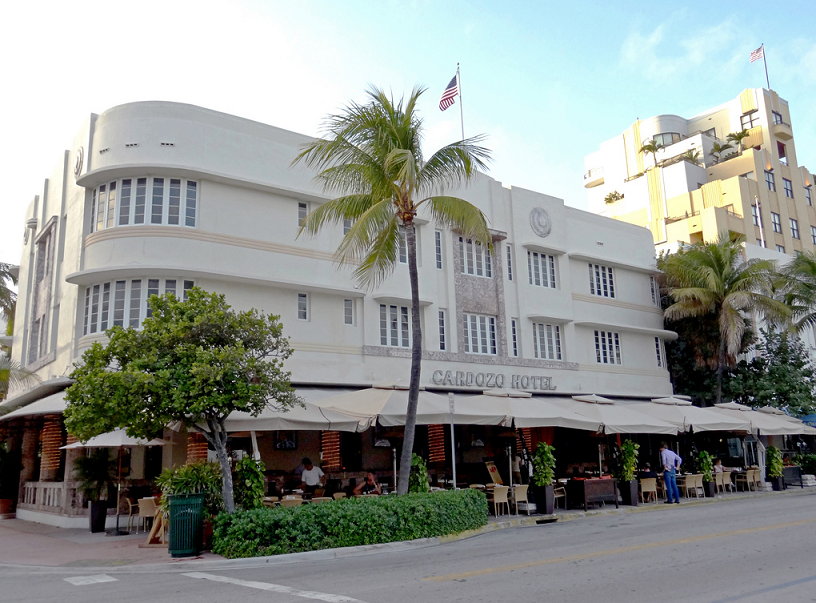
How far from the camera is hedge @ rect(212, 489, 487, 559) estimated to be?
1284 centimetres

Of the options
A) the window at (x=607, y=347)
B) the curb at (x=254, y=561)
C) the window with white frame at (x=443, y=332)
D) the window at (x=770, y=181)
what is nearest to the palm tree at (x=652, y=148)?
the window at (x=770, y=181)

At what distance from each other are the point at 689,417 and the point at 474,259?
9.19 metres

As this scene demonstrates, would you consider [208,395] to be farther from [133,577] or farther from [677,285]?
[677,285]

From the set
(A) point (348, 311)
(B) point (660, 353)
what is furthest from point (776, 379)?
(A) point (348, 311)

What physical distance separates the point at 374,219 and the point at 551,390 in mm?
14051

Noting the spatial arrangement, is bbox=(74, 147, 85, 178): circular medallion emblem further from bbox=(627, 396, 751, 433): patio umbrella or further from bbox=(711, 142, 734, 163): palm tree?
bbox=(711, 142, 734, 163): palm tree

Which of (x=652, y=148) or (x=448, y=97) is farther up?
(x=652, y=148)

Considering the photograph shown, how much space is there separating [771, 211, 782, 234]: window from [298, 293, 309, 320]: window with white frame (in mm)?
32159

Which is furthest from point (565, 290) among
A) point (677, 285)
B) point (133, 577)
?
point (133, 577)

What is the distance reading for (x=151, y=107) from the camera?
21.1 metres

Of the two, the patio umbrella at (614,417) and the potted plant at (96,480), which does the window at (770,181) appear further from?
the potted plant at (96,480)

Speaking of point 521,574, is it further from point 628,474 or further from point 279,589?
point 628,474

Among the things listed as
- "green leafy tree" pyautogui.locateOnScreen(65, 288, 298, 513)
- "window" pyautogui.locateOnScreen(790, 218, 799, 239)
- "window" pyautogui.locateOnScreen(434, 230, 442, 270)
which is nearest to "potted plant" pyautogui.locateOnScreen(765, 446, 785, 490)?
"window" pyautogui.locateOnScreen(434, 230, 442, 270)

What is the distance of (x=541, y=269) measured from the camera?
29.0 metres
